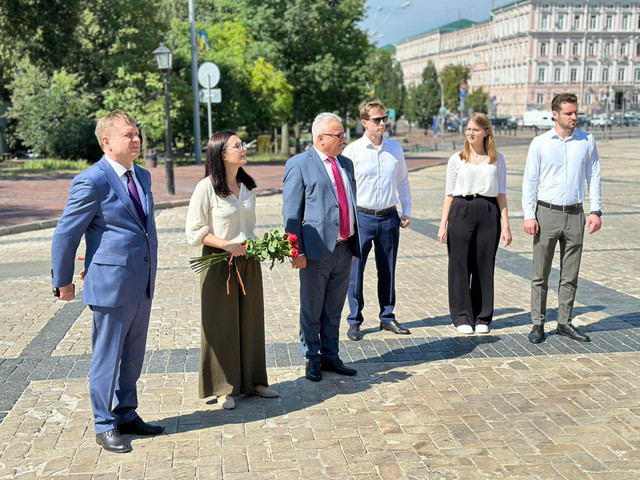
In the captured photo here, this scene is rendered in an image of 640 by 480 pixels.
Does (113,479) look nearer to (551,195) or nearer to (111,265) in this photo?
(111,265)

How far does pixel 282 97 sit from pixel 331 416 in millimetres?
34741

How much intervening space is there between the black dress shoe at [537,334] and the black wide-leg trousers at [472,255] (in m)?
0.47

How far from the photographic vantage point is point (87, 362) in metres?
6.29

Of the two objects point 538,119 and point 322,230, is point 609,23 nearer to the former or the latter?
point 538,119

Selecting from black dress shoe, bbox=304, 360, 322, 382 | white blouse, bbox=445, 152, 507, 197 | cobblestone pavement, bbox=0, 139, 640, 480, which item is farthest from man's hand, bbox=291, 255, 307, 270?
white blouse, bbox=445, 152, 507, 197

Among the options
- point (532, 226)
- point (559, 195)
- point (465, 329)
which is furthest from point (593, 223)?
point (465, 329)

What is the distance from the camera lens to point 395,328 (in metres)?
7.10

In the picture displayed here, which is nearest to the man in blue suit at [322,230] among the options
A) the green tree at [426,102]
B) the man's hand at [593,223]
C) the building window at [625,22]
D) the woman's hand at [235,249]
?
the woman's hand at [235,249]

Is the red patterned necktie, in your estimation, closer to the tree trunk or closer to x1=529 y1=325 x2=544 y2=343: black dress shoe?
x1=529 y1=325 x2=544 y2=343: black dress shoe

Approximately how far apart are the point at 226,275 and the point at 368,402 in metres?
1.30

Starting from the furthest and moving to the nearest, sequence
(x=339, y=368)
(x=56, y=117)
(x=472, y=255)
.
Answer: (x=56, y=117) < (x=472, y=255) < (x=339, y=368)

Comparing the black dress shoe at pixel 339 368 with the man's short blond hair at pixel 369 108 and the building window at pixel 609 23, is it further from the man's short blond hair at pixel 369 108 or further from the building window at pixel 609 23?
the building window at pixel 609 23

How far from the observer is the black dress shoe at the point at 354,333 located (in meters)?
6.94

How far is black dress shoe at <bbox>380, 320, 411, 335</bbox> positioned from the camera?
7.06 metres
